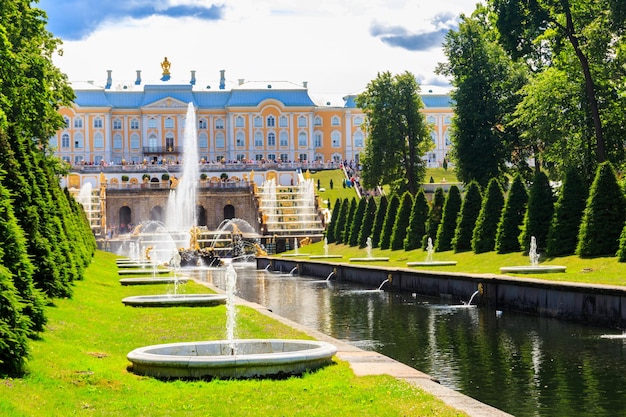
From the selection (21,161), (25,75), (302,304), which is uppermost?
(25,75)

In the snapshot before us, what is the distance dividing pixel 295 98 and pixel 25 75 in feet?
284

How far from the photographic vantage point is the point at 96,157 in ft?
351

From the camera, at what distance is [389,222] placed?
137ft

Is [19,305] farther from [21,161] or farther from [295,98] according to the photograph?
[295,98]

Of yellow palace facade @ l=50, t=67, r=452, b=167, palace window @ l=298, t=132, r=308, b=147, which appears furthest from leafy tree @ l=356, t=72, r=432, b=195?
palace window @ l=298, t=132, r=308, b=147

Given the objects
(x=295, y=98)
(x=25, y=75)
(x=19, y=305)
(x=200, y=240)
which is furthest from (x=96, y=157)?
(x=19, y=305)

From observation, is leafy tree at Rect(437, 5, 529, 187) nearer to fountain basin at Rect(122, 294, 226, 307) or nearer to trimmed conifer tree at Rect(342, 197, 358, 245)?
trimmed conifer tree at Rect(342, 197, 358, 245)

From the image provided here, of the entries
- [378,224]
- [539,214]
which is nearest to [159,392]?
[539,214]

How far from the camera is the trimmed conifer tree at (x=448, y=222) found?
34.3 metres

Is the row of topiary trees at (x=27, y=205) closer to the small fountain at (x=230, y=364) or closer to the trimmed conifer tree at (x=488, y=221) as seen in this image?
the small fountain at (x=230, y=364)

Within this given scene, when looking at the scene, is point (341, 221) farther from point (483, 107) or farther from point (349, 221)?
point (483, 107)

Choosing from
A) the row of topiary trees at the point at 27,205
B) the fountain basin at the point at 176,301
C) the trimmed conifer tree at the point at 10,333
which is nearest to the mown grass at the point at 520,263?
the fountain basin at the point at 176,301

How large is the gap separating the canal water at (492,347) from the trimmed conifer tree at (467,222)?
920 centimetres

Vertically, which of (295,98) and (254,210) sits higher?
(295,98)
